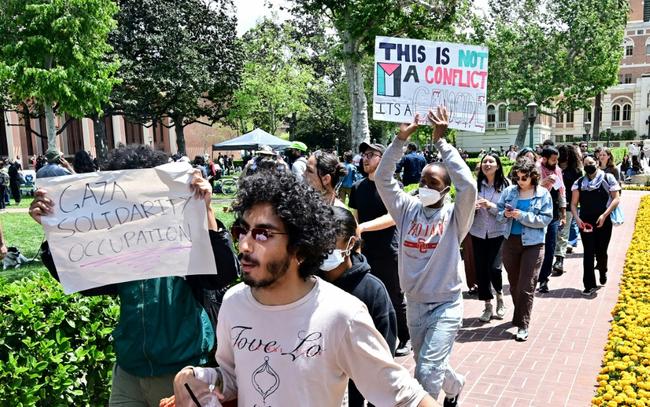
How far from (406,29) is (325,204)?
15.0 m

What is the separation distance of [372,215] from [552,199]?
153 inches

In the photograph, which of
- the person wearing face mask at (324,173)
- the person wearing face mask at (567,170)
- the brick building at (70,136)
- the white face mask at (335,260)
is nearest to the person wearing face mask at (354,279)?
the white face mask at (335,260)

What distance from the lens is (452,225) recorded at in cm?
411

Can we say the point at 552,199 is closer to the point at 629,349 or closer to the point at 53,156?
the point at 629,349

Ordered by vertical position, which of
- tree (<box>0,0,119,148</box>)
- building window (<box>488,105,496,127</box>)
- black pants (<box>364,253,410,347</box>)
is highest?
tree (<box>0,0,119,148</box>)

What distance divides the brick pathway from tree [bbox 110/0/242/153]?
26.7 m

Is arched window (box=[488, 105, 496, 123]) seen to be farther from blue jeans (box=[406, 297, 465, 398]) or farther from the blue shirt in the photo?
blue jeans (box=[406, 297, 465, 398])

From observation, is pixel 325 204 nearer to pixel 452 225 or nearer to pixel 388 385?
pixel 388 385

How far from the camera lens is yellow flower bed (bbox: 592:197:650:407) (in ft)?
14.1

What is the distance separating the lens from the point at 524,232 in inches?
249

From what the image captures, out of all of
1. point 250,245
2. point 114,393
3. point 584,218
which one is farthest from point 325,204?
point 584,218

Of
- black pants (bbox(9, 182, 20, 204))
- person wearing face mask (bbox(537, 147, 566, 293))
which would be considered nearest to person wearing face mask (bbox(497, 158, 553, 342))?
person wearing face mask (bbox(537, 147, 566, 293))

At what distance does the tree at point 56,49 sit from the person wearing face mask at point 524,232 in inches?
593

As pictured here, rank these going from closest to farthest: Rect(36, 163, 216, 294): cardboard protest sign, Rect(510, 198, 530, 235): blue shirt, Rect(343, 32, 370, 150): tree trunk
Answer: Rect(36, 163, 216, 294): cardboard protest sign
Rect(510, 198, 530, 235): blue shirt
Rect(343, 32, 370, 150): tree trunk
